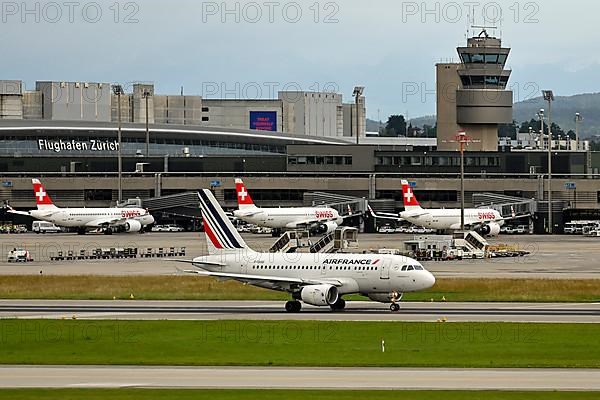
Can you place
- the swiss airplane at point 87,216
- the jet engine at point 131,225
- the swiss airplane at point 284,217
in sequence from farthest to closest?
1. the jet engine at point 131,225
2. the swiss airplane at point 87,216
3. the swiss airplane at point 284,217

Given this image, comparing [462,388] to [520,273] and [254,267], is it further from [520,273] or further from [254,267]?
[520,273]

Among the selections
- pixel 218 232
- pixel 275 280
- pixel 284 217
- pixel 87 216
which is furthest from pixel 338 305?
pixel 87 216

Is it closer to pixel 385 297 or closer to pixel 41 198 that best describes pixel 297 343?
pixel 385 297

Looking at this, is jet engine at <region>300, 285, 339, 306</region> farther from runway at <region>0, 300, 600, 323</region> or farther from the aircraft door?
the aircraft door

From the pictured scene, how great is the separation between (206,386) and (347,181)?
14976cm

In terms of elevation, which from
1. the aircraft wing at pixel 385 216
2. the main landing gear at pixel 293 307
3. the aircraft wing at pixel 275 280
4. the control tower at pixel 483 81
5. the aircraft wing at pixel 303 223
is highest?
the control tower at pixel 483 81

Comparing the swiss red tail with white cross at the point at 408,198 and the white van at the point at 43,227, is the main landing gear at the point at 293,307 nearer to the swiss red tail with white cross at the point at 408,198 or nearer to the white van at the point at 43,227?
the swiss red tail with white cross at the point at 408,198

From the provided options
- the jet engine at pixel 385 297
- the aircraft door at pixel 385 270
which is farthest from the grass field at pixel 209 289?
the aircraft door at pixel 385 270

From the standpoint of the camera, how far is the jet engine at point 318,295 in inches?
2815

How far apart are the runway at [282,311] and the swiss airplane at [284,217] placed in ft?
274

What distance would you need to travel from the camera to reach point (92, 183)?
195 meters

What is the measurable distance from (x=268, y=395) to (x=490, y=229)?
122119 millimetres

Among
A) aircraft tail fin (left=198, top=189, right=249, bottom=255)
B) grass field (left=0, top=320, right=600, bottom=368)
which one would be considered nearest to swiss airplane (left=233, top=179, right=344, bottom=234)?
aircraft tail fin (left=198, top=189, right=249, bottom=255)

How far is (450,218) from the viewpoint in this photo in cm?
16725
